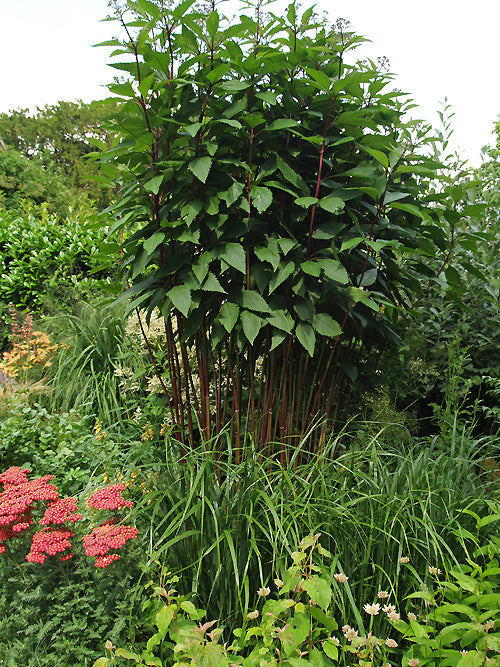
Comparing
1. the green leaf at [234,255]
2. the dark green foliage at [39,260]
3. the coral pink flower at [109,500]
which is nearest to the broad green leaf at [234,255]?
the green leaf at [234,255]

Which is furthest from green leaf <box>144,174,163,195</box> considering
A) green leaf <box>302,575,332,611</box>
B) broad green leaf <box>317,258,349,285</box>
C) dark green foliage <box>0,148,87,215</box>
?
dark green foliage <box>0,148,87,215</box>

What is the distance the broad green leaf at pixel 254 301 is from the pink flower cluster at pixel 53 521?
1000mm

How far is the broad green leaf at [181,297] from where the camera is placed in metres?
2.31

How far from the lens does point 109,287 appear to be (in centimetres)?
301

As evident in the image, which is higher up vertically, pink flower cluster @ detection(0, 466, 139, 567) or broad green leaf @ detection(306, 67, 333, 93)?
broad green leaf @ detection(306, 67, 333, 93)

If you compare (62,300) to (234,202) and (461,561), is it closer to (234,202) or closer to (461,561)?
(234,202)

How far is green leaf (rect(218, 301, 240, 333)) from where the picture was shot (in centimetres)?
239

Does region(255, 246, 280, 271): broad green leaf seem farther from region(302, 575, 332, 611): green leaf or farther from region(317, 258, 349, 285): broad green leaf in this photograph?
region(302, 575, 332, 611): green leaf

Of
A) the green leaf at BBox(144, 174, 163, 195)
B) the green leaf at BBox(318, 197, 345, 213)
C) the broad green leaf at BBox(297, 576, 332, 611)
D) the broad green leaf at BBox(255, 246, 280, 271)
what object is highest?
the green leaf at BBox(144, 174, 163, 195)

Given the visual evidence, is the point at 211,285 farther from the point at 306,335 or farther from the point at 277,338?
the point at 306,335

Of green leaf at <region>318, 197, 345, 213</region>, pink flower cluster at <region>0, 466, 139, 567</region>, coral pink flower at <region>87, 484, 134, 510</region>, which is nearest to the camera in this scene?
pink flower cluster at <region>0, 466, 139, 567</region>

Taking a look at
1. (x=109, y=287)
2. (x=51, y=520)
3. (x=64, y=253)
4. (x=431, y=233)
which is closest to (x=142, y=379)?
A: (x=109, y=287)

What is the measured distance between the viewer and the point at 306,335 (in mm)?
2492

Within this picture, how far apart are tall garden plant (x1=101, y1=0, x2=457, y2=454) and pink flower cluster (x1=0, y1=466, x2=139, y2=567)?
1.89ft
